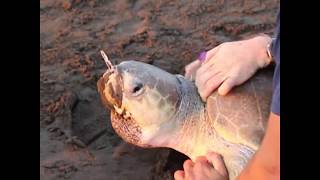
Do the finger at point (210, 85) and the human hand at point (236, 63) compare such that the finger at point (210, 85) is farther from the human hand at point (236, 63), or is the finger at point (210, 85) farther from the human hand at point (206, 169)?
the human hand at point (206, 169)

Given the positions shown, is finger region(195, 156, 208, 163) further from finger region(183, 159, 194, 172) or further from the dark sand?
the dark sand

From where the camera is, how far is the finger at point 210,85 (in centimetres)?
134

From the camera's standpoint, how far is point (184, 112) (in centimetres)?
145

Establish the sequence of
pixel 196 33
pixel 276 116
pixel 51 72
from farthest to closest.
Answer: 1. pixel 196 33
2. pixel 51 72
3. pixel 276 116

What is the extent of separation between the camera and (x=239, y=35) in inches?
83.3

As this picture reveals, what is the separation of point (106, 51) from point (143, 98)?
707 millimetres

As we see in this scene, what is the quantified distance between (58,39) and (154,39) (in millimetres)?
376

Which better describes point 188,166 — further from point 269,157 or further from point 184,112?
point 269,157

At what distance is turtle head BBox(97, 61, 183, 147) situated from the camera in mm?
1417

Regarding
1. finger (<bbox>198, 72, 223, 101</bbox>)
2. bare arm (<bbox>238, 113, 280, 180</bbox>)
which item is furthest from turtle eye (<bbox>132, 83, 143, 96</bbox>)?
bare arm (<bbox>238, 113, 280, 180</bbox>)
